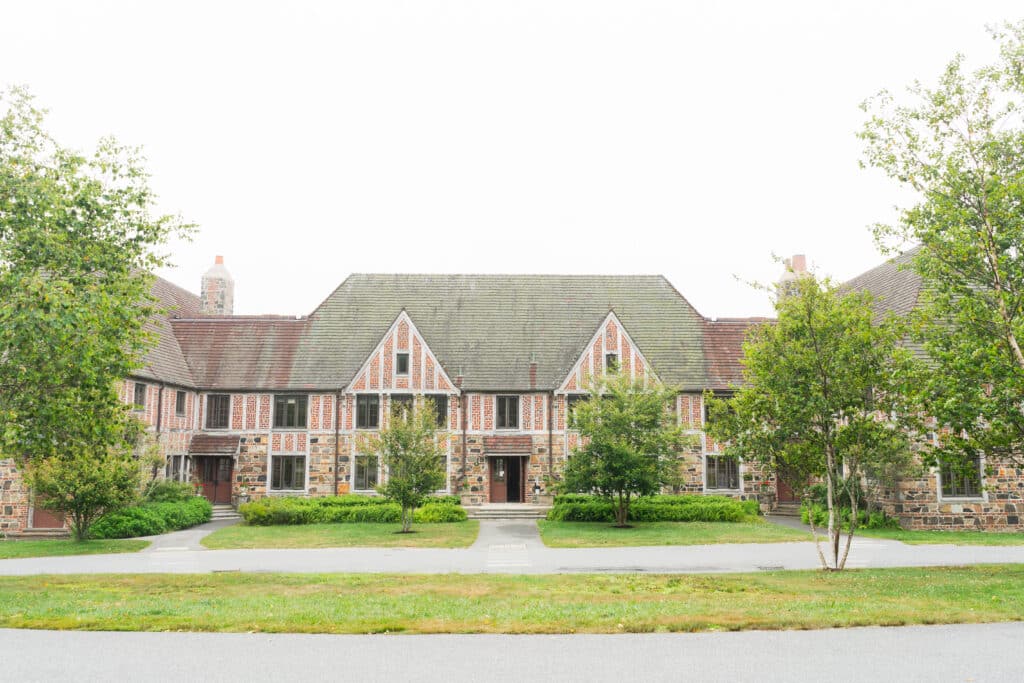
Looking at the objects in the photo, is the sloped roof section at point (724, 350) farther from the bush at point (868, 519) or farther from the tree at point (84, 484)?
the tree at point (84, 484)

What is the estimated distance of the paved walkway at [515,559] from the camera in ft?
55.6

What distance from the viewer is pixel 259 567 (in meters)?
17.2

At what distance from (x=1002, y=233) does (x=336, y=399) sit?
26.3m

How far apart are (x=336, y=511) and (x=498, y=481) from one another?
24.9 ft

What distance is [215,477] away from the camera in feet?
109

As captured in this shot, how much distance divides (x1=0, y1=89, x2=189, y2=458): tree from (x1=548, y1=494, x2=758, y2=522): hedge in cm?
1720

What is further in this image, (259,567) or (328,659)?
(259,567)

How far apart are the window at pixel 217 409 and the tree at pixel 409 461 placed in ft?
37.4

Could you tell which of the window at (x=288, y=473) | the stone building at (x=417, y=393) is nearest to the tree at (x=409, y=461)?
the stone building at (x=417, y=393)

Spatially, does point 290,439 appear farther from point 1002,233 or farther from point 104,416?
point 1002,233

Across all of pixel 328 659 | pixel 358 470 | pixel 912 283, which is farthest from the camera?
pixel 358 470

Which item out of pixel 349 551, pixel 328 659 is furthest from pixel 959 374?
pixel 349 551

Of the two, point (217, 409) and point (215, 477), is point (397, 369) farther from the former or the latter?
point (215, 477)

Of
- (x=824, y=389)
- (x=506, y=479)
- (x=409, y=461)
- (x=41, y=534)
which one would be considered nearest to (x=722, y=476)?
(x=506, y=479)
